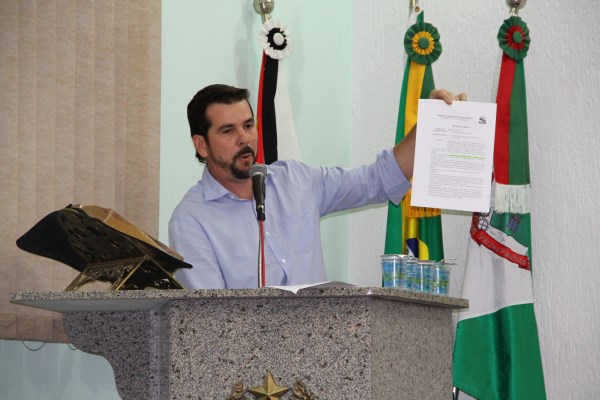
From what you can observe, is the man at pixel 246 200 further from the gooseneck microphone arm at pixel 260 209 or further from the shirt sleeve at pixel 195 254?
the gooseneck microphone arm at pixel 260 209

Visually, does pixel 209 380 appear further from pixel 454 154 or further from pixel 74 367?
pixel 74 367

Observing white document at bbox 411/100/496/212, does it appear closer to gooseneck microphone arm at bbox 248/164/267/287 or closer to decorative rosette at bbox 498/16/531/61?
gooseneck microphone arm at bbox 248/164/267/287

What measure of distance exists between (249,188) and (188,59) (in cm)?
80

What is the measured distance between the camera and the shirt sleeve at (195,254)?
2.66m

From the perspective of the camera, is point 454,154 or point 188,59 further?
point 188,59

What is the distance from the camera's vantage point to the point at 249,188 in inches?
122

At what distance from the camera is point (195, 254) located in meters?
2.74

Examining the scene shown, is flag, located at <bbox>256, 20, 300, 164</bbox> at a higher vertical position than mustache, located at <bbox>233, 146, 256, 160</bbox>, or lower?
higher

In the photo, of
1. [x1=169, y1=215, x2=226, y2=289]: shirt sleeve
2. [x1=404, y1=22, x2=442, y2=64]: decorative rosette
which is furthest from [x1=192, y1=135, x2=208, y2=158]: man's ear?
[x1=404, y1=22, x2=442, y2=64]: decorative rosette

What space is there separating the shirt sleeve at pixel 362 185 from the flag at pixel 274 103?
0.57 metres

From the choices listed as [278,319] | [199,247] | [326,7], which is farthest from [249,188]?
[326,7]

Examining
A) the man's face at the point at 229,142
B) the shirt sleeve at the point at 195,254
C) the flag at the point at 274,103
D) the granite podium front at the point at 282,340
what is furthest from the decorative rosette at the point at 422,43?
the granite podium front at the point at 282,340

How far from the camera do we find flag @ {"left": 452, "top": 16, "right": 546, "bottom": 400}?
3.30 m

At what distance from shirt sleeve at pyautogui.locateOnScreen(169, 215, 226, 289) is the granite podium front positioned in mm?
633
